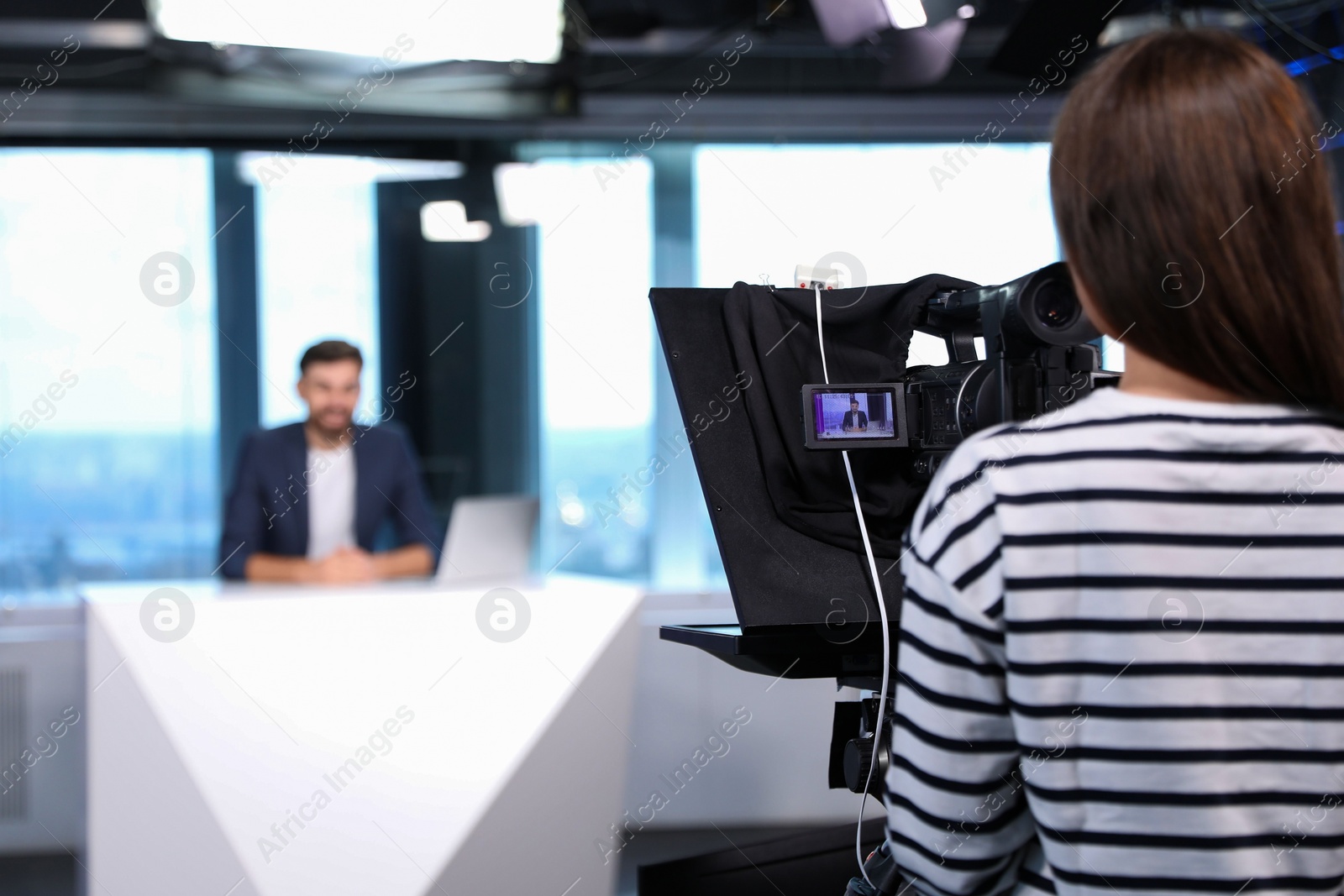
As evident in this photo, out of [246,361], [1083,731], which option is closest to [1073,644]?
[1083,731]

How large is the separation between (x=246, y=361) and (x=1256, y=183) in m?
3.92

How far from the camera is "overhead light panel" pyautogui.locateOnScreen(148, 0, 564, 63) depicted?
2734 mm

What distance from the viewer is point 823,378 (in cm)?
142

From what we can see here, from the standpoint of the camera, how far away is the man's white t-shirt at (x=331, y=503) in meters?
3.13

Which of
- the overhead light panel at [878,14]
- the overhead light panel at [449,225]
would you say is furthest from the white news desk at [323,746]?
the overhead light panel at [449,225]

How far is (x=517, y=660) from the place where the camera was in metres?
2.11

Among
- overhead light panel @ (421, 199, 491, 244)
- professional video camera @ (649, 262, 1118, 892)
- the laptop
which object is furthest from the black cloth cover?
overhead light panel @ (421, 199, 491, 244)

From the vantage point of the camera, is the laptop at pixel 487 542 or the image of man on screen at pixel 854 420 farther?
the laptop at pixel 487 542

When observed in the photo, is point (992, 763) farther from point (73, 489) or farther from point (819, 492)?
point (73, 489)

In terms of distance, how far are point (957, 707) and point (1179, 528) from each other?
0.65 feet

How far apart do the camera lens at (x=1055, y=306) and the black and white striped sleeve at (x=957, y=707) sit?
1.50ft

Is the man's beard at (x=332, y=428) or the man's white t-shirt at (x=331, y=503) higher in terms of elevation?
the man's beard at (x=332, y=428)

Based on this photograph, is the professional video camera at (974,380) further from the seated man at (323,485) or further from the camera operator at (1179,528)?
the seated man at (323,485)

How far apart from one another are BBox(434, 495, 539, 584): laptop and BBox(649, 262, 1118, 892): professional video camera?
1090mm
